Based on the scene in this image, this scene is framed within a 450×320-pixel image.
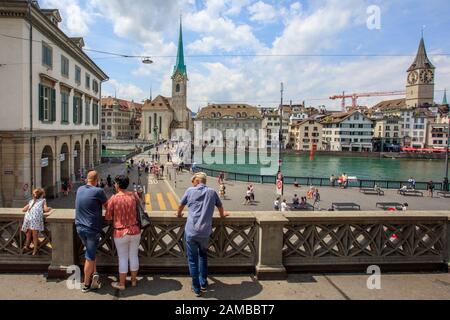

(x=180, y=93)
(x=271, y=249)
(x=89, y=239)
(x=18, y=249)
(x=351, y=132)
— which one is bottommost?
(x=18, y=249)

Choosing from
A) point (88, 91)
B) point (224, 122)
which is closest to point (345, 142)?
point (224, 122)

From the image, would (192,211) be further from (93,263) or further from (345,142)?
(345,142)

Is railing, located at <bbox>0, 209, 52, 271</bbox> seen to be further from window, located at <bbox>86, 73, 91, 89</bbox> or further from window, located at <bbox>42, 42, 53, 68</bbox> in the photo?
window, located at <bbox>86, 73, 91, 89</bbox>

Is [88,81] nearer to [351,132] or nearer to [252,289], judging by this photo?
[252,289]

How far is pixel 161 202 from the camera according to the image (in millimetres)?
26422

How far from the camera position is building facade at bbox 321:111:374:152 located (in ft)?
378

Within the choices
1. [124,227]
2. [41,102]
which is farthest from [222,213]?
[41,102]

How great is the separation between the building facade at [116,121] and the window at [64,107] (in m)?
115

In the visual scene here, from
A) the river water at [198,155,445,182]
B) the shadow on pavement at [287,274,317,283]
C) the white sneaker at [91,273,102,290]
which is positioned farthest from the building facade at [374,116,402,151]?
the white sneaker at [91,273,102,290]

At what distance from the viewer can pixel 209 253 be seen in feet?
16.8

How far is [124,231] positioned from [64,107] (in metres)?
26.8

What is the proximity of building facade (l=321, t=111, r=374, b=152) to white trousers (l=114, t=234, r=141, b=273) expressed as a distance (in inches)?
4609
